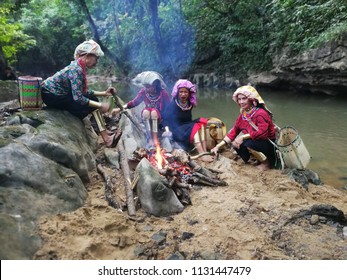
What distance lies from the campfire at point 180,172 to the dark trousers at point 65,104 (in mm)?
1248

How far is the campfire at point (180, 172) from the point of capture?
4.04 meters

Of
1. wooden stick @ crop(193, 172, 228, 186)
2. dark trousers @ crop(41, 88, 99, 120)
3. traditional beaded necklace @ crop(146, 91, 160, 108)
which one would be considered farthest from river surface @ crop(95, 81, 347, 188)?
dark trousers @ crop(41, 88, 99, 120)

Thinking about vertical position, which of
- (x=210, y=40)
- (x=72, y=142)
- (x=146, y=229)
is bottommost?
(x=146, y=229)

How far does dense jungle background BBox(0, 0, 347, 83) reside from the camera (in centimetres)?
1320

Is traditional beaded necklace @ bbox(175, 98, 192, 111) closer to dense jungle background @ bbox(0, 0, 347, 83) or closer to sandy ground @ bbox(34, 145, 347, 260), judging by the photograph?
sandy ground @ bbox(34, 145, 347, 260)

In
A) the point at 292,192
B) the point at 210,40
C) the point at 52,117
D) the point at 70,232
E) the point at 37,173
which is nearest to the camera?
the point at 70,232

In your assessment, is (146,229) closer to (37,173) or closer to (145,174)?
(145,174)

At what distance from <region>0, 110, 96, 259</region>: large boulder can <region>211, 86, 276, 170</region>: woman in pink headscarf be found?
2.51m

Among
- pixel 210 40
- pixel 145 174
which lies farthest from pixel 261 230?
pixel 210 40

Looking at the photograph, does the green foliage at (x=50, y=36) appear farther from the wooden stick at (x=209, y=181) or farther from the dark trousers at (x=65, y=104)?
the wooden stick at (x=209, y=181)

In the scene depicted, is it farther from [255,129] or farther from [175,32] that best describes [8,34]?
[255,129]

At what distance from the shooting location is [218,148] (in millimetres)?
5648

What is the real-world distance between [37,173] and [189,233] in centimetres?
164

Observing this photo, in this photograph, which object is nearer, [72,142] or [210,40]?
[72,142]
